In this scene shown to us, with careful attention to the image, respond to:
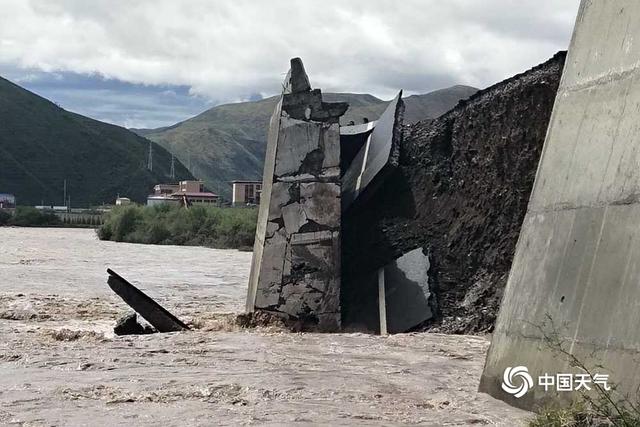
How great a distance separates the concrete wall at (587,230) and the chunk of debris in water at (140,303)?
5412 millimetres

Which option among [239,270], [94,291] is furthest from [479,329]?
[239,270]

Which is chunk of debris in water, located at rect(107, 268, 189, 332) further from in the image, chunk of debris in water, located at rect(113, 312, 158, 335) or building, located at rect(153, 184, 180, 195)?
building, located at rect(153, 184, 180, 195)

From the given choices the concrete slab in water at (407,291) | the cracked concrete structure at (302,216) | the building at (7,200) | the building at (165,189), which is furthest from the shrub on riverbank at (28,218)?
the concrete slab in water at (407,291)

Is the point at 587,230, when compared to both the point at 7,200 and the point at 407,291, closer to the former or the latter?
the point at 407,291

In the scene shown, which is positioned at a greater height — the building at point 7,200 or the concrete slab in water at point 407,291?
the concrete slab in water at point 407,291

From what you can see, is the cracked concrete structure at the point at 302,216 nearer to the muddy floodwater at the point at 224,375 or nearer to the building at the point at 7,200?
the muddy floodwater at the point at 224,375

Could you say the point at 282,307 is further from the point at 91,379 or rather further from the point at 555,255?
the point at 555,255

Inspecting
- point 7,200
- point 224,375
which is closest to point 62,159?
point 7,200

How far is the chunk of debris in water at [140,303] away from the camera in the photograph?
10266 mm

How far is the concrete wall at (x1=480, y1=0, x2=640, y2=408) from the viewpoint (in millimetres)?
4773

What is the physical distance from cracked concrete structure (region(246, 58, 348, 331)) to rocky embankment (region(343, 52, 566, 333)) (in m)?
0.75

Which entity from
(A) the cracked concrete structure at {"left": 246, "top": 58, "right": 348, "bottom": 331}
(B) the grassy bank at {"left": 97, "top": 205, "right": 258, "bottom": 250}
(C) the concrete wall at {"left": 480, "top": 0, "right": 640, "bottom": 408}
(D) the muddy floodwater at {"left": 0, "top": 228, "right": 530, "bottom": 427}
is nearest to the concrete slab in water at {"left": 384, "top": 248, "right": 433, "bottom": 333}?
(D) the muddy floodwater at {"left": 0, "top": 228, "right": 530, "bottom": 427}

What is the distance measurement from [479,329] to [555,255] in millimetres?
4414

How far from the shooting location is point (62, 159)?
9206 centimetres
